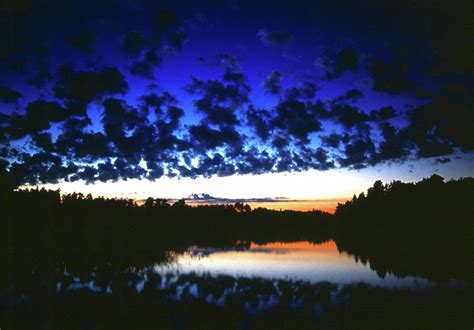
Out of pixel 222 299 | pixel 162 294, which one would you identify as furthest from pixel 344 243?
pixel 162 294

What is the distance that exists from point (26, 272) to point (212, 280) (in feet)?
63.5

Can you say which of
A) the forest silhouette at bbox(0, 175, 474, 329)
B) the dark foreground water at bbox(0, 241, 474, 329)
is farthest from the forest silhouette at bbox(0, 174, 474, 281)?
the dark foreground water at bbox(0, 241, 474, 329)

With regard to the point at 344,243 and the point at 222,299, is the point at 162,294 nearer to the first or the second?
the point at 222,299

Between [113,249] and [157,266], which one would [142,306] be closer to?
[157,266]

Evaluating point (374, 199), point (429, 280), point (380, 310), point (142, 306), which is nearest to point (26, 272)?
point (142, 306)

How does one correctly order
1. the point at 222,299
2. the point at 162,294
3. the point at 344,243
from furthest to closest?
the point at 344,243
the point at 162,294
the point at 222,299

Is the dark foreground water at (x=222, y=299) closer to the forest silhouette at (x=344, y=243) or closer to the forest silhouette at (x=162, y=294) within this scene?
the forest silhouette at (x=162, y=294)

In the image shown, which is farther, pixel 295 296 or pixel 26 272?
pixel 26 272

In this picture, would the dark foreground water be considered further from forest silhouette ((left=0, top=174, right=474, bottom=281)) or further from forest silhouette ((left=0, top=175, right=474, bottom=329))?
forest silhouette ((left=0, top=174, right=474, bottom=281))

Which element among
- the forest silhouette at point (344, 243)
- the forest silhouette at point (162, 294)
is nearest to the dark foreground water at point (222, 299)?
the forest silhouette at point (162, 294)

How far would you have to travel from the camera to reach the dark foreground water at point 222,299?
671 inches

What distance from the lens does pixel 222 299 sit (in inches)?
856

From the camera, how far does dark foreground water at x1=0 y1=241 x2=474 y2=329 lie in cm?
1705

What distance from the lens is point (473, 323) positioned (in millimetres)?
17391
